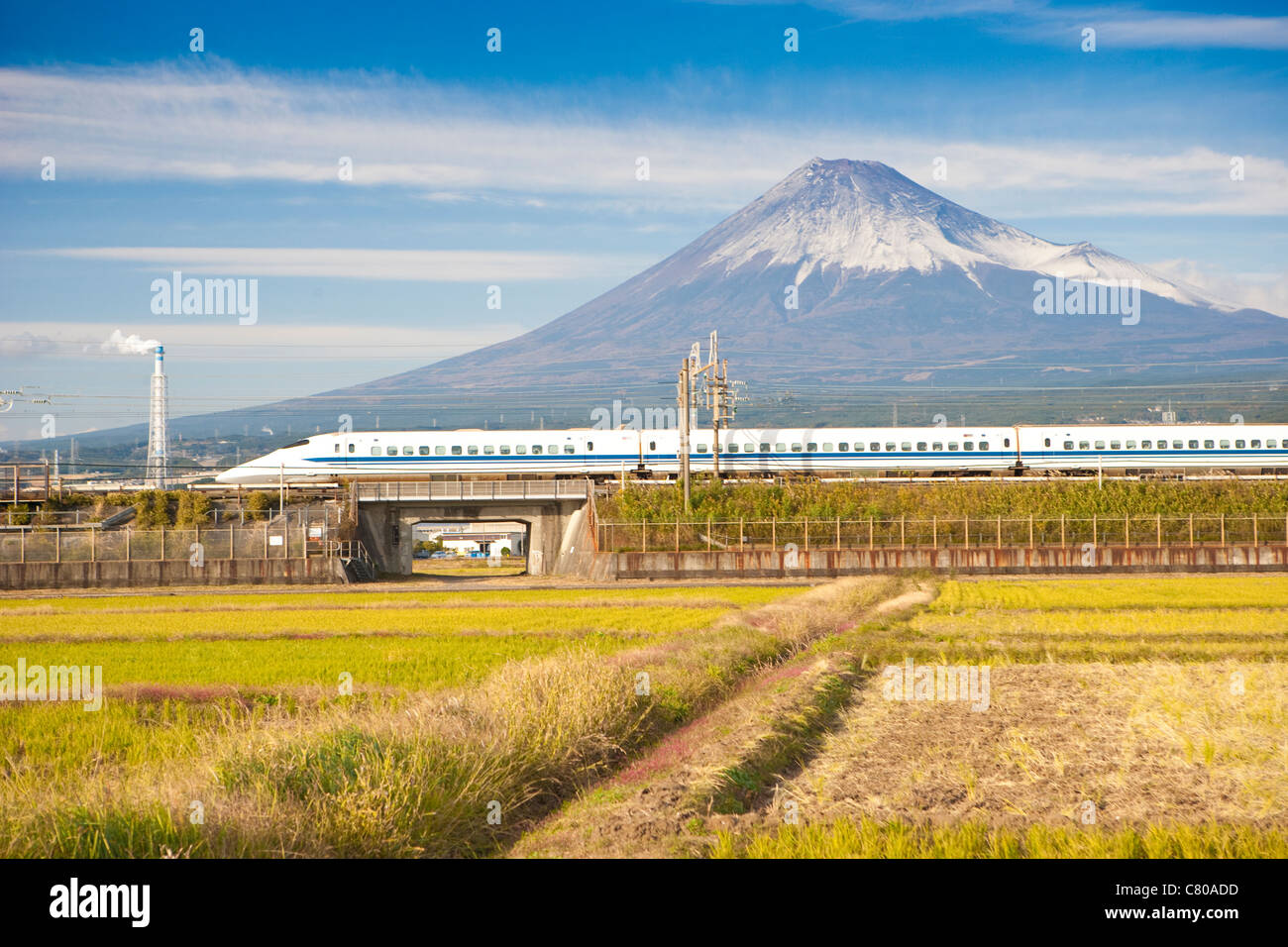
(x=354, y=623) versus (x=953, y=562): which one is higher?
(x=354, y=623)

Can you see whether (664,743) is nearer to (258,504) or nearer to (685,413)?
(685,413)

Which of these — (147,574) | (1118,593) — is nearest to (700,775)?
(1118,593)

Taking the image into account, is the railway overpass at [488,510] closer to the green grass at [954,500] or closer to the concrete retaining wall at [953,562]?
the green grass at [954,500]

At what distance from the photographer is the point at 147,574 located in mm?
45281

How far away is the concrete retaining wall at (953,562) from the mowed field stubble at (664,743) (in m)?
19.1

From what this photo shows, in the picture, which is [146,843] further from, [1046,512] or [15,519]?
[15,519]

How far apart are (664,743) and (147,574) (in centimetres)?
3599

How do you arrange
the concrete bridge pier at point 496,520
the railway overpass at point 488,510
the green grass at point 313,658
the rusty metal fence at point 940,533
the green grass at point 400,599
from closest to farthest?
the green grass at point 313,658, the green grass at point 400,599, the rusty metal fence at point 940,533, the railway overpass at point 488,510, the concrete bridge pier at point 496,520

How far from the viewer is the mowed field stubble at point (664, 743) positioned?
9.53 meters

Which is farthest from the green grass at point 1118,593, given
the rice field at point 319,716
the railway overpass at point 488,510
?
the railway overpass at point 488,510

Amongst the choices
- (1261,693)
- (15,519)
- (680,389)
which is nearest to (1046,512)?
(680,389)

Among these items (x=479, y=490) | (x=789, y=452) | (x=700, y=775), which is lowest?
(x=700, y=775)
